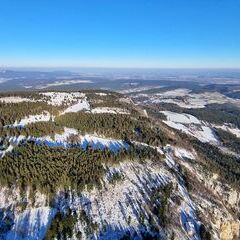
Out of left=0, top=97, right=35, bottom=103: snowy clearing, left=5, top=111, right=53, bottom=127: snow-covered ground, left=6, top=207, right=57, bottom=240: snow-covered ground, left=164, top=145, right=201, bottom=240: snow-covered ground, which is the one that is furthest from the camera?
left=0, top=97, right=35, bottom=103: snowy clearing

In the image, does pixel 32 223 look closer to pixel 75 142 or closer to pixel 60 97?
pixel 75 142

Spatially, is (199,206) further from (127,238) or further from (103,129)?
(103,129)

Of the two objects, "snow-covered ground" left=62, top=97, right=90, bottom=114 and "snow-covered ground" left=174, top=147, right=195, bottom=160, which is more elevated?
"snow-covered ground" left=62, top=97, right=90, bottom=114

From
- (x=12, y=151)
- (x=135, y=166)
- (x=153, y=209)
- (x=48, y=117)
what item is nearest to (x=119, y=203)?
(x=153, y=209)

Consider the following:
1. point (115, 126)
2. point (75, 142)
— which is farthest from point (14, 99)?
point (75, 142)

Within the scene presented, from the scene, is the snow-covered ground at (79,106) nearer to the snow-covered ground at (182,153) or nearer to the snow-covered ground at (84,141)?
the snow-covered ground at (84,141)

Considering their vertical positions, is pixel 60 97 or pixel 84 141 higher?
pixel 84 141

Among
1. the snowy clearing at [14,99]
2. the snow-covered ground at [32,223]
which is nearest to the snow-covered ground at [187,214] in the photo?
the snow-covered ground at [32,223]

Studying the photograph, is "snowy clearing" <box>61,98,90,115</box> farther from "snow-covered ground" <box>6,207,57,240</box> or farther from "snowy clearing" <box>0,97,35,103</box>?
"snow-covered ground" <box>6,207,57,240</box>

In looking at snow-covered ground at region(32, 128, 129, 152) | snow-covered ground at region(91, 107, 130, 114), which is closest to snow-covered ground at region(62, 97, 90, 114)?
snow-covered ground at region(91, 107, 130, 114)
